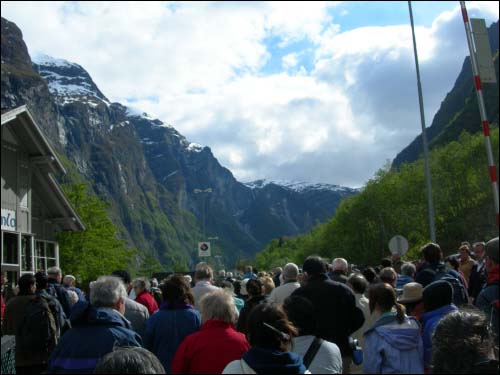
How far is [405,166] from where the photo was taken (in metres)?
69.2

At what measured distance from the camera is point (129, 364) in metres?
3.28

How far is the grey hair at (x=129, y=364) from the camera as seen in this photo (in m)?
3.27

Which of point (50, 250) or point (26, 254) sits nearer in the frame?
point (26, 254)

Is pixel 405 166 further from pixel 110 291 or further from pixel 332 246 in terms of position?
pixel 110 291

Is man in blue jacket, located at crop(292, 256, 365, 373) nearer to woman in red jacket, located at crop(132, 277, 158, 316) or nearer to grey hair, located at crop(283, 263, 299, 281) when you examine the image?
grey hair, located at crop(283, 263, 299, 281)

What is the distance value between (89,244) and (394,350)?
44.8m

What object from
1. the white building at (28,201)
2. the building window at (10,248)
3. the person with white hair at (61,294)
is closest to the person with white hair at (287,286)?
the person with white hair at (61,294)

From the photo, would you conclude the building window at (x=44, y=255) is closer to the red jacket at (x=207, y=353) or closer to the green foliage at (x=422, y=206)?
the red jacket at (x=207, y=353)

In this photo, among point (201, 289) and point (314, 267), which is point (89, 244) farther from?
point (314, 267)

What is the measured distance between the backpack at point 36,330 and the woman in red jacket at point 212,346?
390cm

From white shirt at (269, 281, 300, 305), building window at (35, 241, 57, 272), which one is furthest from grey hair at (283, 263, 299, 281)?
building window at (35, 241, 57, 272)

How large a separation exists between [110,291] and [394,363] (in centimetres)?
255

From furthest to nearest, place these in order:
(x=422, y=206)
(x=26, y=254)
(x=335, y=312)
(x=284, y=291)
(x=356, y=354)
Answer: (x=422, y=206) → (x=26, y=254) → (x=284, y=291) → (x=335, y=312) → (x=356, y=354)

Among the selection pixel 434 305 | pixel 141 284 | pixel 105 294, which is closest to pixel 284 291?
pixel 141 284
